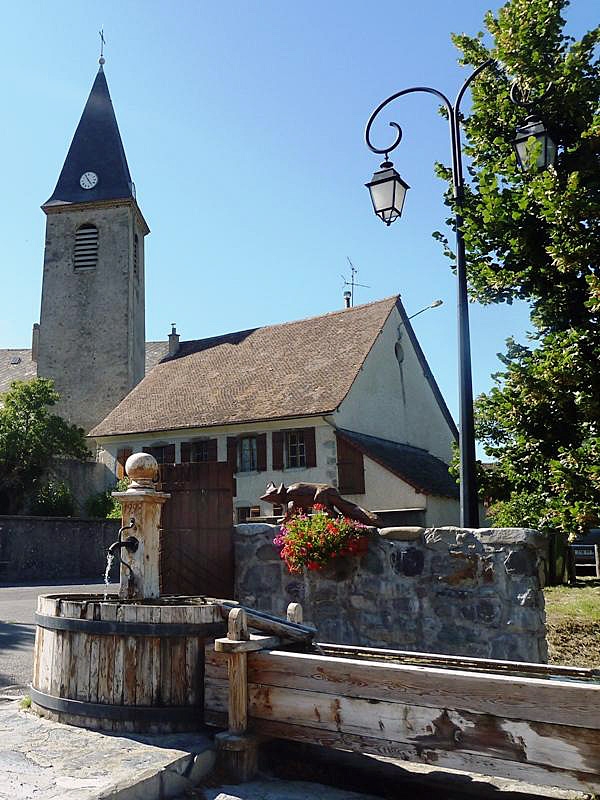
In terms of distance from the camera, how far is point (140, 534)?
5.18 m

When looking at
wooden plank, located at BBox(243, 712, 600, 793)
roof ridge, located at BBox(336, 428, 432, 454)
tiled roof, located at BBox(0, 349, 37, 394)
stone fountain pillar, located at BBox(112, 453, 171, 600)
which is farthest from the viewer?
tiled roof, located at BBox(0, 349, 37, 394)

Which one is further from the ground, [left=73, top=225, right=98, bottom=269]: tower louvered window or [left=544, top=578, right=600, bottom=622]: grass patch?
[left=73, top=225, right=98, bottom=269]: tower louvered window

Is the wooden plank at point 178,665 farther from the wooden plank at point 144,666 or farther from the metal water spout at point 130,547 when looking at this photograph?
the metal water spout at point 130,547

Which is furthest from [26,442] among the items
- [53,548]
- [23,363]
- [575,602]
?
[575,602]

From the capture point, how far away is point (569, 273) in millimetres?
7688

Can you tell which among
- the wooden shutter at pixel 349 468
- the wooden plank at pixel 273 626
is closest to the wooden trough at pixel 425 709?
the wooden plank at pixel 273 626

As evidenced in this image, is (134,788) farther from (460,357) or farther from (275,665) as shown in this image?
(460,357)

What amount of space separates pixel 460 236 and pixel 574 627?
17.0 feet

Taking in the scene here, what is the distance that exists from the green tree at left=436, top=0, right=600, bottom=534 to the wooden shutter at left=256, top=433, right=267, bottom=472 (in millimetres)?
13843

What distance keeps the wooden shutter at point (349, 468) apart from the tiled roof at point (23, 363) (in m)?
21.1

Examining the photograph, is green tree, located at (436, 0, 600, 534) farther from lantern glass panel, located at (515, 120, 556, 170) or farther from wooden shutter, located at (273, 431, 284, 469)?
wooden shutter, located at (273, 431, 284, 469)

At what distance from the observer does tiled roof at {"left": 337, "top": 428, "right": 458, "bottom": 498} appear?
2027 centimetres

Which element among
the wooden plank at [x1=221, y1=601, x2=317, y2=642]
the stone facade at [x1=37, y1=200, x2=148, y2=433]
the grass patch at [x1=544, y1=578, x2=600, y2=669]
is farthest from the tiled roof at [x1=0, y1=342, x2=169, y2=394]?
the wooden plank at [x1=221, y1=601, x2=317, y2=642]

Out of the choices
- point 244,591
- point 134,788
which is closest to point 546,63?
point 244,591
